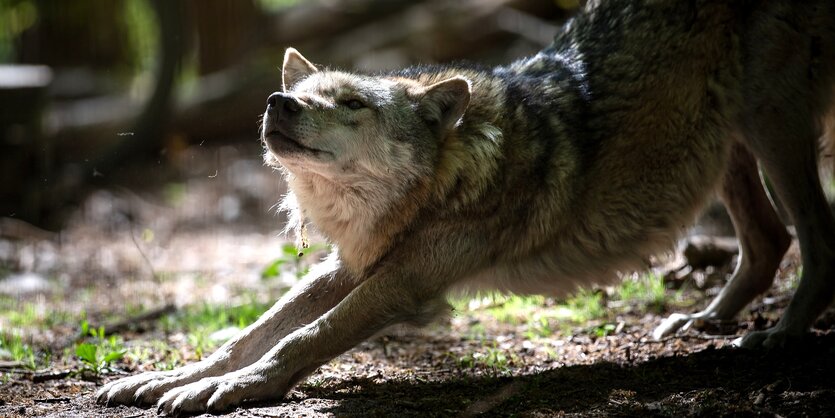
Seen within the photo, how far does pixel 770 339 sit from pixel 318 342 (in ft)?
8.93

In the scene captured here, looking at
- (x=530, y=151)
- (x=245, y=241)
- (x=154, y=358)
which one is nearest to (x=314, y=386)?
(x=154, y=358)

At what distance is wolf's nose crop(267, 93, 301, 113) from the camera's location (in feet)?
15.5

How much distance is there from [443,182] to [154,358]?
221 cm

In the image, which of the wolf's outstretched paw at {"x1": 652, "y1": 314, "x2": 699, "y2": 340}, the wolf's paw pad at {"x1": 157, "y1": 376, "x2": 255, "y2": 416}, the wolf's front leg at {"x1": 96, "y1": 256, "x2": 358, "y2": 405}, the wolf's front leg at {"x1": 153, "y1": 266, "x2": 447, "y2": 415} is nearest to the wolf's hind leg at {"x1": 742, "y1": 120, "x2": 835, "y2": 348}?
the wolf's outstretched paw at {"x1": 652, "y1": 314, "x2": 699, "y2": 340}

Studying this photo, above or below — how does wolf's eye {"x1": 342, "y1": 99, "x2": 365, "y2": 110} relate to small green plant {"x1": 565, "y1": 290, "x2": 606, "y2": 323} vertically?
above

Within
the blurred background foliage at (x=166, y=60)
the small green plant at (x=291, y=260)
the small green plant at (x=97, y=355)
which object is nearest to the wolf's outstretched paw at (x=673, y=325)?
the small green plant at (x=291, y=260)

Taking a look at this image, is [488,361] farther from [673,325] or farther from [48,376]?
[48,376]

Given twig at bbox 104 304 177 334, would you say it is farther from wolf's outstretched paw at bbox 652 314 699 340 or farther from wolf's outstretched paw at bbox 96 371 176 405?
wolf's outstretched paw at bbox 652 314 699 340

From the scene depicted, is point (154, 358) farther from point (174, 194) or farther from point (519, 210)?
point (174, 194)

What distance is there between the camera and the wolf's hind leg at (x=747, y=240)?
6027mm

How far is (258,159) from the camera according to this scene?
1376cm

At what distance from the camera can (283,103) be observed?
186 inches

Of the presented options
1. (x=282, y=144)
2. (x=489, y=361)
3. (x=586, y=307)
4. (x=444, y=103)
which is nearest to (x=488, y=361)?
(x=489, y=361)

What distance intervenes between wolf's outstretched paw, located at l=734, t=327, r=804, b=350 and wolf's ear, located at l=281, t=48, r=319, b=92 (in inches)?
126
